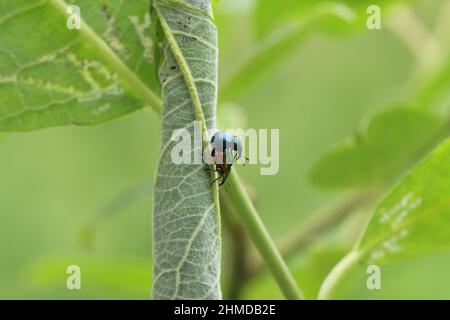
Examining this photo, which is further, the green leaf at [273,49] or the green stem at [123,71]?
the green leaf at [273,49]

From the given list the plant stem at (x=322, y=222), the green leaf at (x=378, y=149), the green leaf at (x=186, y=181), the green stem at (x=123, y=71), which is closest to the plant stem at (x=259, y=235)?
the green leaf at (x=186, y=181)

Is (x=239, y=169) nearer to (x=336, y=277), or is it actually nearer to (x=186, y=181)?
(x=336, y=277)

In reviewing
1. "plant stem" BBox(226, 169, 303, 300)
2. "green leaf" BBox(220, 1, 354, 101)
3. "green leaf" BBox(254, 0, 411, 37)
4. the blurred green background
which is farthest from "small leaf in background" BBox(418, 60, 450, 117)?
"plant stem" BBox(226, 169, 303, 300)

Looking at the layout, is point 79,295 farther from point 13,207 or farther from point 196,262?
point 196,262

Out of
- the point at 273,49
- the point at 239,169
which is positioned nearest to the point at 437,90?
Result: the point at 273,49

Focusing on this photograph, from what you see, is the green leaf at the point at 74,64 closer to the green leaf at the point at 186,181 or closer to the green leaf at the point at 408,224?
the green leaf at the point at 186,181

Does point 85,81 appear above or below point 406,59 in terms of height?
below

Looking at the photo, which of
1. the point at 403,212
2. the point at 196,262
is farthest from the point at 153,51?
the point at 403,212
